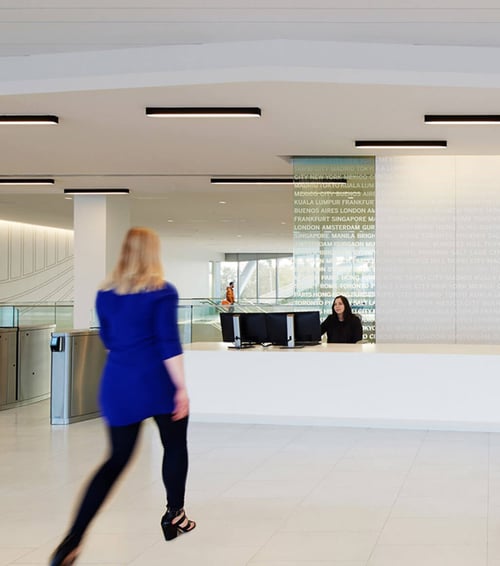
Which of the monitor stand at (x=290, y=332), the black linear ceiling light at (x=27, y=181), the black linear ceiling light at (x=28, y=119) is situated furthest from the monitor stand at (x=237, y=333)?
the black linear ceiling light at (x=27, y=181)

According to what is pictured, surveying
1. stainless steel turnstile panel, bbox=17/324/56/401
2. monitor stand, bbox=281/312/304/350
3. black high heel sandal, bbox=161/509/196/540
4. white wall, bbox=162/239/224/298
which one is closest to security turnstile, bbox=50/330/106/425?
stainless steel turnstile panel, bbox=17/324/56/401

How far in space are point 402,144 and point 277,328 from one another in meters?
2.51

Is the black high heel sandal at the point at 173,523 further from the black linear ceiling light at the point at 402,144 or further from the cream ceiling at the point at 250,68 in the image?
the black linear ceiling light at the point at 402,144

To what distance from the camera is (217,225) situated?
22.1 meters

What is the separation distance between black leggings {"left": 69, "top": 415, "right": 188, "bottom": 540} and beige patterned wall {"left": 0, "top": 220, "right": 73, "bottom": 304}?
1720 cm

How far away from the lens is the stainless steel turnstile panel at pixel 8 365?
34.9 ft

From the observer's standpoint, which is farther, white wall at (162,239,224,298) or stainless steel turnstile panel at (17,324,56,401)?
white wall at (162,239,224,298)

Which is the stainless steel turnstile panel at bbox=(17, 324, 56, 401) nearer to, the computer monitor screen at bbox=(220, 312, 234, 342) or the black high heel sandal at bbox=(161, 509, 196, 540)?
the computer monitor screen at bbox=(220, 312, 234, 342)

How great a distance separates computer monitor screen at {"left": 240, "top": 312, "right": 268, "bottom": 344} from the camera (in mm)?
9180

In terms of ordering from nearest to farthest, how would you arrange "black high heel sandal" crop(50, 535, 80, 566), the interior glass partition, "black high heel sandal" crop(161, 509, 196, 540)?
"black high heel sandal" crop(50, 535, 80, 566), "black high heel sandal" crop(161, 509, 196, 540), the interior glass partition

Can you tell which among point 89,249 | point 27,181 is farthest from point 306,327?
point 89,249

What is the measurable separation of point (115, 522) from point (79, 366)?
16.2ft

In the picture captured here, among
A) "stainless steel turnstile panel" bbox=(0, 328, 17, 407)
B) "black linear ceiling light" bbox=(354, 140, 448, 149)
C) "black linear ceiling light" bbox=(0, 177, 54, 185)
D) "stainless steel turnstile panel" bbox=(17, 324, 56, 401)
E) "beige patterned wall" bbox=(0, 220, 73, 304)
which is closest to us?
"black linear ceiling light" bbox=(354, 140, 448, 149)

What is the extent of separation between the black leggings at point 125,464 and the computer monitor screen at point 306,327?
4.91 m
